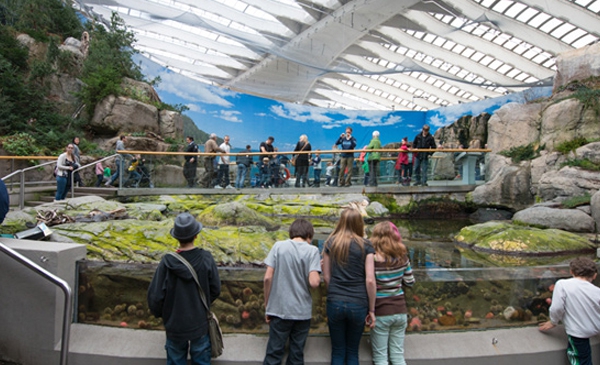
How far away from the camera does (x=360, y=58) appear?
97.9 feet

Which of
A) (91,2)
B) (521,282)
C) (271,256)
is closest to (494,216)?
(521,282)

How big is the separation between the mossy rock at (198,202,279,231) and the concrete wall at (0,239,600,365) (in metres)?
5.99

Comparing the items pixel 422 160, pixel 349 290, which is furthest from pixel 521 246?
pixel 349 290

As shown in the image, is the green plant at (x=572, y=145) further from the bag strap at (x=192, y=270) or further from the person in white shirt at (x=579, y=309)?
the bag strap at (x=192, y=270)

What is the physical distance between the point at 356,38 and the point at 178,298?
22.8 m

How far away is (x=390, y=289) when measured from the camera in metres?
2.56

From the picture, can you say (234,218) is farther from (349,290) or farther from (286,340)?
(349,290)

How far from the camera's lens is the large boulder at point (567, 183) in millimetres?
9078

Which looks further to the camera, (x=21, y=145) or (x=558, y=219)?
(x=21, y=145)

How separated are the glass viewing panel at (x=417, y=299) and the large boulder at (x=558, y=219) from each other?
5972 mm

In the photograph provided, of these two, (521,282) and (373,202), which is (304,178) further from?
(521,282)

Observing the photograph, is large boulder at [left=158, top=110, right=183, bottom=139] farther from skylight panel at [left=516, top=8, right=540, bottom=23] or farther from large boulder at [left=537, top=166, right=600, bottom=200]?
skylight panel at [left=516, top=8, right=540, bottom=23]

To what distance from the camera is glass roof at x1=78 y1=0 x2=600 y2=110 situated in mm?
18719

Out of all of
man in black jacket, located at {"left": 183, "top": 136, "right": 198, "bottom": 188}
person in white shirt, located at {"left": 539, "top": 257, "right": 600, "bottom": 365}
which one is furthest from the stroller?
person in white shirt, located at {"left": 539, "top": 257, "right": 600, "bottom": 365}
